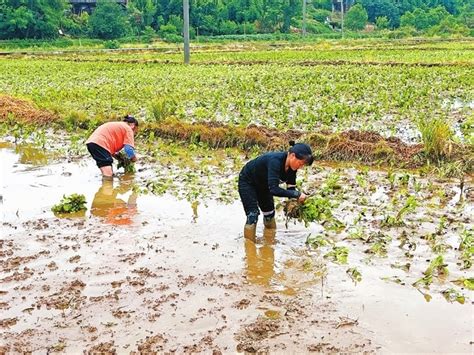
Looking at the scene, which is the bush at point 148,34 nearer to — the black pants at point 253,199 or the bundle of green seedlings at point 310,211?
the bundle of green seedlings at point 310,211

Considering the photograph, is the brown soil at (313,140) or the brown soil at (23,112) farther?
the brown soil at (23,112)

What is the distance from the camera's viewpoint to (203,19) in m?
69.0

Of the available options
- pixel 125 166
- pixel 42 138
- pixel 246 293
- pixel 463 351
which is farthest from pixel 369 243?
pixel 42 138

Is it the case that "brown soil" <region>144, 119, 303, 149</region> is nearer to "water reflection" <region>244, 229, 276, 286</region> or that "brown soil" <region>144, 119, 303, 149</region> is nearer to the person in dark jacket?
the person in dark jacket

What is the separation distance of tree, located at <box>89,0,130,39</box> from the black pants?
58561 millimetres

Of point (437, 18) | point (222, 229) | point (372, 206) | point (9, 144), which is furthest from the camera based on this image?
point (437, 18)

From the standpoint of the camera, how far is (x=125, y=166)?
915 cm

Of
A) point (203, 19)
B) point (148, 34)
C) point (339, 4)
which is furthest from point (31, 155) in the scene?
point (339, 4)

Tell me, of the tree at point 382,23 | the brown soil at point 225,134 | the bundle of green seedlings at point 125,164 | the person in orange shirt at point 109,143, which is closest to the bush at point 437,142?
the brown soil at point 225,134

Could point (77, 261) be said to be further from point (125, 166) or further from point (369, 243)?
point (125, 166)

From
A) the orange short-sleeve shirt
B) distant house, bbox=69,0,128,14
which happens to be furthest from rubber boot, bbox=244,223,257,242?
distant house, bbox=69,0,128,14

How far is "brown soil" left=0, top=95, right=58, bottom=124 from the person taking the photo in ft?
45.1

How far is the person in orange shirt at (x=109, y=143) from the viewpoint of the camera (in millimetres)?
8719

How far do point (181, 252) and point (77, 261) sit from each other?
1.05 m
